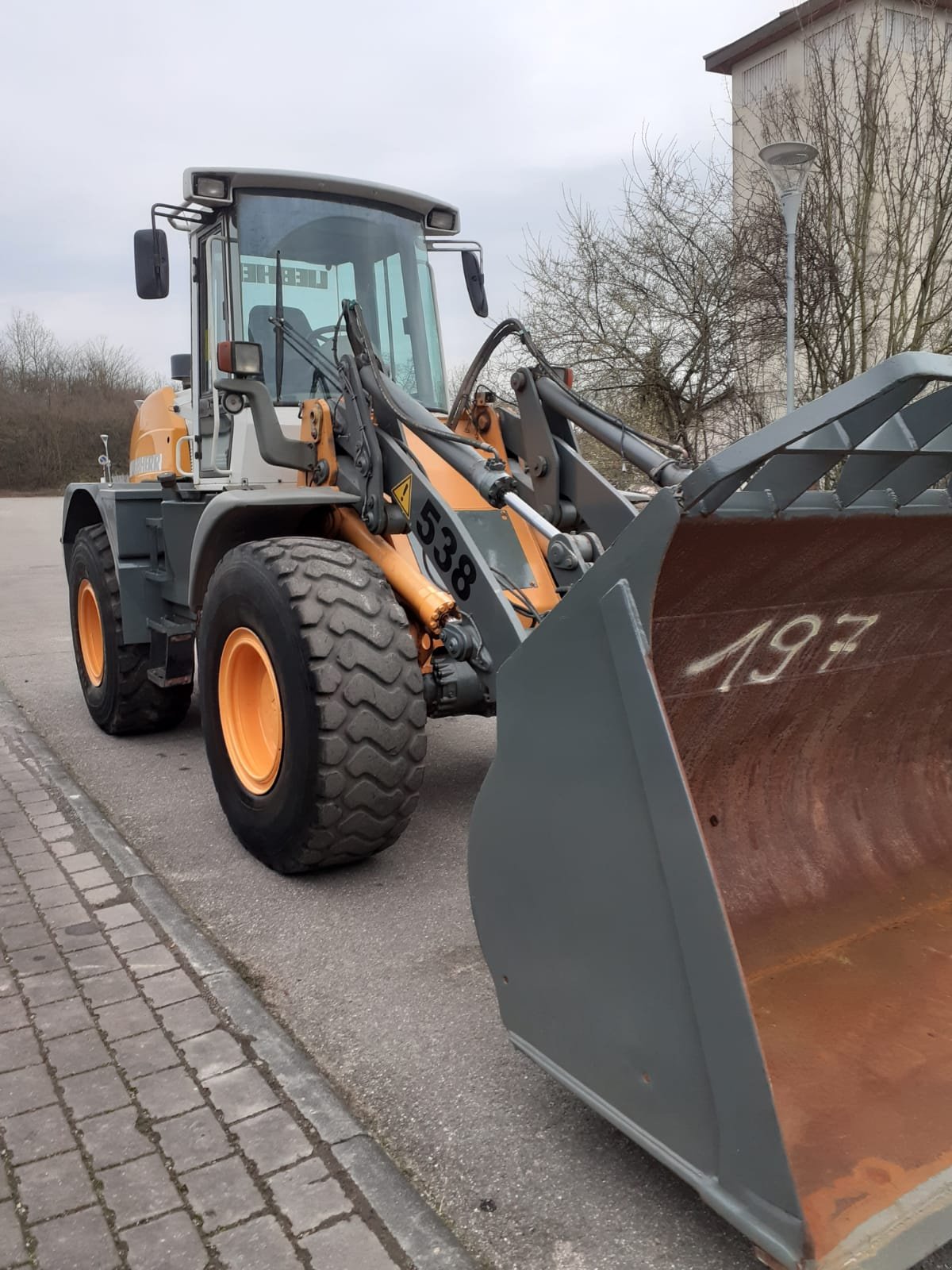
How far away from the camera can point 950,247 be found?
10.2 meters

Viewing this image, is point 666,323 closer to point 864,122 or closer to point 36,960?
point 864,122

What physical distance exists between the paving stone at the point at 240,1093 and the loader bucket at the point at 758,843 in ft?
2.07

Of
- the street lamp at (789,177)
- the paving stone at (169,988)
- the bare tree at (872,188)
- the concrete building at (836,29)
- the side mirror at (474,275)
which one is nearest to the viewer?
the paving stone at (169,988)

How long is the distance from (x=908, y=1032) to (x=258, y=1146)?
4.71 feet

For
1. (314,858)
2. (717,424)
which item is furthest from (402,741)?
(717,424)

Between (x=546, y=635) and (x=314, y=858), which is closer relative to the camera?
(x=546, y=635)

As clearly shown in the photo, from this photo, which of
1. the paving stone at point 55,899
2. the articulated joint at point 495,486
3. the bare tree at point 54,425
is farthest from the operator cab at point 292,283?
the bare tree at point 54,425

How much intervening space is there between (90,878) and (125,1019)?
1150 millimetres

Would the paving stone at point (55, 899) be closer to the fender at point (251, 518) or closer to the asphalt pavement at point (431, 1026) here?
the asphalt pavement at point (431, 1026)

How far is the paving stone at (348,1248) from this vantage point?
1.91 meters

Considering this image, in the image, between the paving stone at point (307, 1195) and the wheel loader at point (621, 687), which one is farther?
the paving stone at point (307, 1195)

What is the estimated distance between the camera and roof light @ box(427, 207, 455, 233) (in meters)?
5.12

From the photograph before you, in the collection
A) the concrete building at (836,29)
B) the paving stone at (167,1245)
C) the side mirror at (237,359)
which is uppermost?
the concrete building at (836,29)

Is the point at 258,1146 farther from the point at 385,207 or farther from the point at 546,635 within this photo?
the point at 385,207
